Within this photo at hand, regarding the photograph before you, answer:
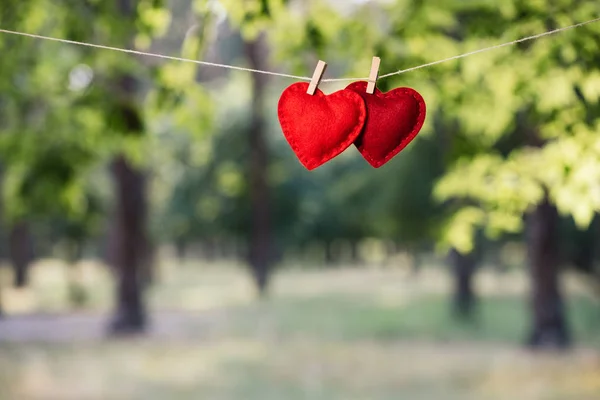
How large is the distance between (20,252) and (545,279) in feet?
60.4

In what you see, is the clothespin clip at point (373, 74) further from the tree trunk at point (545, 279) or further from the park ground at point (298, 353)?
the tree trunk at point (545, 279)

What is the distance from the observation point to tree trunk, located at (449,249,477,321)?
17141mm

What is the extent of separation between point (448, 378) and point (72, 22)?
6559mm

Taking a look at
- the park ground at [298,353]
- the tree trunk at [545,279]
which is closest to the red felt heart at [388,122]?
the park ground at [298,353]

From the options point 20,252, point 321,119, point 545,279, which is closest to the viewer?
point 321,119

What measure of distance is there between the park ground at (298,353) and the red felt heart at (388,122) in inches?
253

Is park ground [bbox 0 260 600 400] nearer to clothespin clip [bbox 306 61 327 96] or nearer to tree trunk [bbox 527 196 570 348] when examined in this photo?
tree trunk [bbox 527 196 570 348]

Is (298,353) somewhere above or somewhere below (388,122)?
below

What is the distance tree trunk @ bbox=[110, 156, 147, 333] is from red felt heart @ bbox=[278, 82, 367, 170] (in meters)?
12.0

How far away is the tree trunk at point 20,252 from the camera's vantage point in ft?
78.0

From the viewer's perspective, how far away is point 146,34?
19.8 feet

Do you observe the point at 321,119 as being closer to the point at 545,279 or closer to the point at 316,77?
the point at 316,77

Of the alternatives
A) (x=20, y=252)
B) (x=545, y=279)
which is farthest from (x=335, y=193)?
(x=20, y=252)

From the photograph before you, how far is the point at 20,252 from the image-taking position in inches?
992
